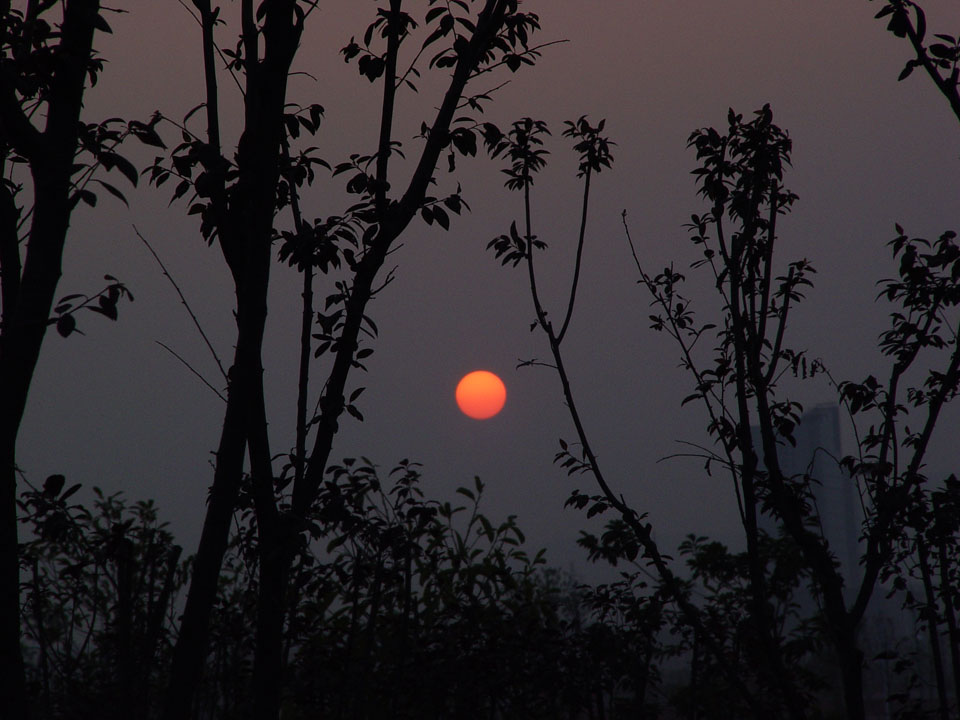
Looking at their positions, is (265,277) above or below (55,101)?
below

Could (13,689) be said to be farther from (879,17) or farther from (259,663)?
(879,17)

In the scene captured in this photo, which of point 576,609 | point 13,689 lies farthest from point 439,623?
point 576,609

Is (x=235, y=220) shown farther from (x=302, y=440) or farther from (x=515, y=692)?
(x=515, y=692)

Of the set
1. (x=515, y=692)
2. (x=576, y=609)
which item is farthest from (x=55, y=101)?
(x=576, y=609)

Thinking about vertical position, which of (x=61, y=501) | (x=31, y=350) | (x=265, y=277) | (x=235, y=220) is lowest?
(x=61, y=501)

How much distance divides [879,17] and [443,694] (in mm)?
5762

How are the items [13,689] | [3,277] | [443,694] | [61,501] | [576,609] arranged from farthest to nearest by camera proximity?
[576,609] < [443,694] < [61,501] < [3,277] < [13,689]

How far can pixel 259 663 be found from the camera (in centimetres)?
293

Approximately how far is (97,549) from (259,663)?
1.55 meters

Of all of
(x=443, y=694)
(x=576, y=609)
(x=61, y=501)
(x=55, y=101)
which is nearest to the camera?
(x=55, y=101)

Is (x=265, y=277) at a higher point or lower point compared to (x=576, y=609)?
lower

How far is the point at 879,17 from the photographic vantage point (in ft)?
12.0

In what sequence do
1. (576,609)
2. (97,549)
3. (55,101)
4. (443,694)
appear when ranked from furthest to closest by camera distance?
(576,609)
(443,694)
(97,549)
(55,101)

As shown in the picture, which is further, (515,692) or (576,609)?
(576,609)
